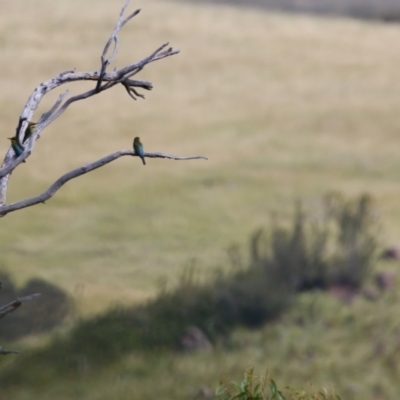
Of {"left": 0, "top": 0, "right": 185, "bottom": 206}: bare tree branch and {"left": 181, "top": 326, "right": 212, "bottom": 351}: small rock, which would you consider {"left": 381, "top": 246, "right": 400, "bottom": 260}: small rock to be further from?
{"left": 0, "top": 0, "right": 185, "bottom": 206}: bare tree branch

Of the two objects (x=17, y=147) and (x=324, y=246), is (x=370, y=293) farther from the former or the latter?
(x=17, y=147)

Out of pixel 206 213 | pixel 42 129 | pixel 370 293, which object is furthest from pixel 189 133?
pixel 42 129

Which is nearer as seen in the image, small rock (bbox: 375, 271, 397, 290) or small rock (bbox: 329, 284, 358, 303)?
small rock (bbox: 375, 271, 397, 290)

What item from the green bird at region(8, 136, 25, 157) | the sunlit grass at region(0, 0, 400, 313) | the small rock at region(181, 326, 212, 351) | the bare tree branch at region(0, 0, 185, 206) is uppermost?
the bare tree branch at region(0, 0, 185, 206)

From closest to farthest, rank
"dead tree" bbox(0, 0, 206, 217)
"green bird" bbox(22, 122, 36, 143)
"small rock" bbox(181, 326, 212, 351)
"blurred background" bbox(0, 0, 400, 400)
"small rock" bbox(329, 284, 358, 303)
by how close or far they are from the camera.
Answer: "dead tree" bbox(0, 0, 206, 217)
"green bird" bbox(22, 122, 36, 143)
"blurred background" bbox(0, 0, 400, 400)
"small rock" bbox(181, 326, 212, 351)
"small rock" bbox(329, 284, 358, 303)

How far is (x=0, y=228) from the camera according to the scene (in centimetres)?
1321

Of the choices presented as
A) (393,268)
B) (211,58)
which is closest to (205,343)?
(393,268)

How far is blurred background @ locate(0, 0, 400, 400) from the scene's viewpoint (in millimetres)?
13195

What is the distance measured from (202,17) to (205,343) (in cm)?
626

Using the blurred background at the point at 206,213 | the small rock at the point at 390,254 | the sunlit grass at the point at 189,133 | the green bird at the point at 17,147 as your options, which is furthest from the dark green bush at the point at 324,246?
the green bird at the point at 17,147

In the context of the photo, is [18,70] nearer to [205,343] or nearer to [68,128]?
[68,128]

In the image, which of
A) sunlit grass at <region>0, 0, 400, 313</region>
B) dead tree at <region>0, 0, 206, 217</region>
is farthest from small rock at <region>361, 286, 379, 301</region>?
dead tree at <region>0, 0, 206, 217</region>

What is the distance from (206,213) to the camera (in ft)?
47.3

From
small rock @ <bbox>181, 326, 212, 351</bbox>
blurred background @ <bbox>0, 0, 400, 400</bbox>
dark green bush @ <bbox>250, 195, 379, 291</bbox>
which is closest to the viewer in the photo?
blurred background @ <bbox>0, 0, 400, 400</bbox>
